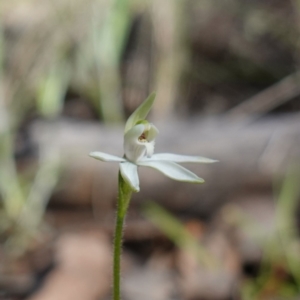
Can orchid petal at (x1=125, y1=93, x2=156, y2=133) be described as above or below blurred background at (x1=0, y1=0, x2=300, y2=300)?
below

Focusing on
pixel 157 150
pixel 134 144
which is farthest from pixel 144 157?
pixel 157 150

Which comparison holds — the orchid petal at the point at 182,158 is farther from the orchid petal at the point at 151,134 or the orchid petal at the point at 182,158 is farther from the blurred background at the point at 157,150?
the blurred background at the point at 157,150

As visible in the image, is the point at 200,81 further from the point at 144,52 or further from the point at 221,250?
the point at 221,250

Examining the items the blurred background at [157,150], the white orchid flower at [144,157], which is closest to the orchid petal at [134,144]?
the white orchid flower at [144,157]

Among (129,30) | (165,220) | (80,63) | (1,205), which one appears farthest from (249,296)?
(129,30)

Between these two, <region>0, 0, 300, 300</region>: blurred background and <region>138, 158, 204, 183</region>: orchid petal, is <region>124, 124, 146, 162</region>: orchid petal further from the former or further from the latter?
<region>0, 0, 300, 300</region>: blurred background

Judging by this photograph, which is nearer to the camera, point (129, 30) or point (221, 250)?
point (221, 250)

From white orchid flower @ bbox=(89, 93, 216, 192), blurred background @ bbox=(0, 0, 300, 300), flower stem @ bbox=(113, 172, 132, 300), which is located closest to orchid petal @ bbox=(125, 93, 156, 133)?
white orchid flower @ bbox=(89, 93, 216, 192)
